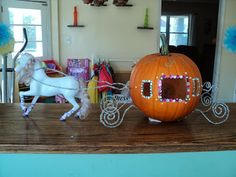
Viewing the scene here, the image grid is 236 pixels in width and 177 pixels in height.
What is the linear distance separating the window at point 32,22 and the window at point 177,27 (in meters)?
5.22

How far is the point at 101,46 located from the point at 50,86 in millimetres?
2958

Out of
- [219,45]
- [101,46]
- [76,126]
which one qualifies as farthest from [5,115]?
[219,45]

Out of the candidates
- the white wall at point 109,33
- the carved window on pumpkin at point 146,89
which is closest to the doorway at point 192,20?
the white wall at point 109,33

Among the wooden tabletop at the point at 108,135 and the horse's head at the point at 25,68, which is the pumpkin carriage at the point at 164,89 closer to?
the wooden tabletop at the point at 108,135

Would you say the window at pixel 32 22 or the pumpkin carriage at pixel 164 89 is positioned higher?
the window at pixel 32 22

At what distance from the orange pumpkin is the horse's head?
36cm

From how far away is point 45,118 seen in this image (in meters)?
0.95

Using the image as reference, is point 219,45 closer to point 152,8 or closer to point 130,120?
point 152,8

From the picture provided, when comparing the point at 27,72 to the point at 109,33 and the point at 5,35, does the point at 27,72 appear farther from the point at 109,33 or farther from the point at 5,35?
the point at 109,33

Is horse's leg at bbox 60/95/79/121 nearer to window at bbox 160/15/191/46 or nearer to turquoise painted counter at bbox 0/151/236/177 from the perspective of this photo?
turquoise painted counter at bbox 0/151/236/177

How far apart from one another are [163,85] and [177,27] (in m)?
7.82

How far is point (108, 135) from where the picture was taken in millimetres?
812

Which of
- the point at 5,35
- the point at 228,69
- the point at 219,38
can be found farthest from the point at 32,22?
the point at 228,69

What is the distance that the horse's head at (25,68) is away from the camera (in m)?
0.89
